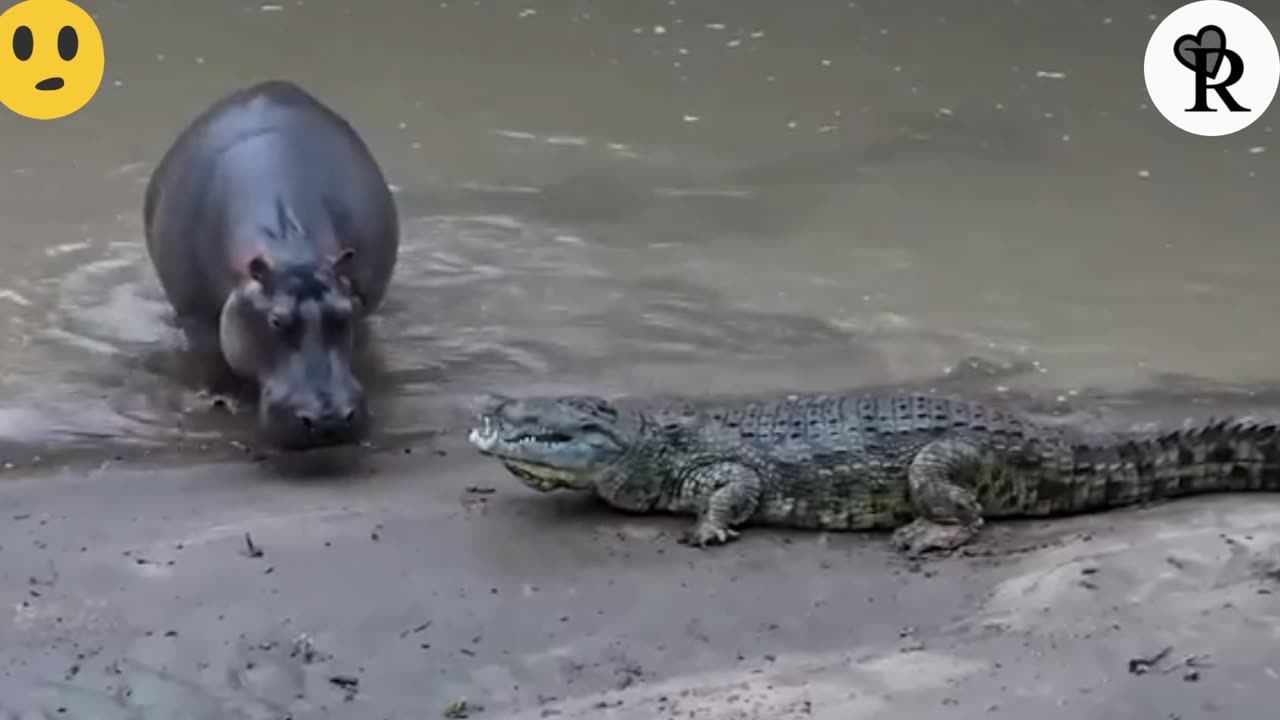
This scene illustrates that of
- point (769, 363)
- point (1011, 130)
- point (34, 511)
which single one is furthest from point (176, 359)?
point (1011, 130)

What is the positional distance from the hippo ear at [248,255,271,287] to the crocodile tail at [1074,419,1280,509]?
3073 mm

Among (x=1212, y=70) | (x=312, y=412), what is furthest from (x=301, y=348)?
(x=1212, y=70)

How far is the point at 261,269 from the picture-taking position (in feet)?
20.5

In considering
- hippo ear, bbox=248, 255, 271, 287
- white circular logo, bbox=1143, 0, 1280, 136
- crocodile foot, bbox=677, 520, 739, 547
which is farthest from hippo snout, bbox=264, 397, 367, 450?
white circular logo, bbox=1143, 0, 1280, 136

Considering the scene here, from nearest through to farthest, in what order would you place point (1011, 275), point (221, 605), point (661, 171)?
point (221, 605) < point (1011, 275) < point (661, 171)

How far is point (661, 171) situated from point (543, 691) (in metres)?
5.89

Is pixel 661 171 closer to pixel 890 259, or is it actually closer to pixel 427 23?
pixel 890 259

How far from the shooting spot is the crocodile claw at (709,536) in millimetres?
5199

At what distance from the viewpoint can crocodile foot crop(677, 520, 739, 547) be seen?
5.20m

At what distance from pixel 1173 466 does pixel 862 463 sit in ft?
3.46

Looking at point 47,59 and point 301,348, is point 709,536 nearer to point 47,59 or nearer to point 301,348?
point 301,348

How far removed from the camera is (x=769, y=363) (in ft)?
23.5

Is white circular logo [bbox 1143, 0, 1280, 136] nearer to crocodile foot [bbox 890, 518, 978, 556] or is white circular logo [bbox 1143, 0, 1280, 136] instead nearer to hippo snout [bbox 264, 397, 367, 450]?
crocodile foot [bbox 890, 518, 978, 556]

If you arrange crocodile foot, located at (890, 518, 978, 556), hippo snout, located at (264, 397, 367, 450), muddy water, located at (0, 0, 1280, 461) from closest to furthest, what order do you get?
1. crocodile foot, located at (890, 518, 978, 556)
2. hippo snout, located at (264, 397, 367, 450)
3. muddy water, located at (0, 0, 1280, 461)
